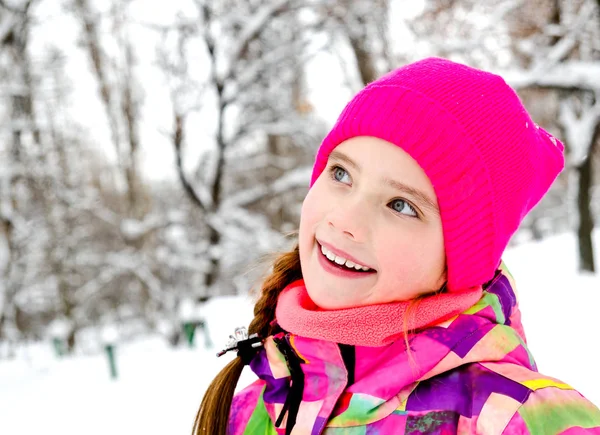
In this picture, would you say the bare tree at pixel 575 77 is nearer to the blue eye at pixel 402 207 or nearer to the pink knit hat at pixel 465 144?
the pink knit hat at pixel 465 144

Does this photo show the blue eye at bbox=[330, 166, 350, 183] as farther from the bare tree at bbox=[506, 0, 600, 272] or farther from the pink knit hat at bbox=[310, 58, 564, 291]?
the bare tree at bbox=[506, 0, 600, 272]

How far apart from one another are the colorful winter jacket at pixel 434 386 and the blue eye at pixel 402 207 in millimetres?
257

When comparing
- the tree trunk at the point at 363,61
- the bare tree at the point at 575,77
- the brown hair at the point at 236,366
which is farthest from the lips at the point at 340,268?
the tree trunk at the point at 363,61

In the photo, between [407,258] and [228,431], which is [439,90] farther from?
[228,431]

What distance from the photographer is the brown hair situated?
48.4 inches

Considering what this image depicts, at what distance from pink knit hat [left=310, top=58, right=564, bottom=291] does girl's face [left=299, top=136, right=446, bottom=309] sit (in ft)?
0.10

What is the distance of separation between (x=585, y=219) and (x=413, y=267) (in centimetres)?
649

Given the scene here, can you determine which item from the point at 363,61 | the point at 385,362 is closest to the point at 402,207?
the point at 385,362

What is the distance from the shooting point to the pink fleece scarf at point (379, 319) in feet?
3.25

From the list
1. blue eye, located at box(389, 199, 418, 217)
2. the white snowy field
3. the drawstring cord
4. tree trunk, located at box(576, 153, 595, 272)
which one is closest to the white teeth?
blue eye, located at box(389, 199, 418, 217)

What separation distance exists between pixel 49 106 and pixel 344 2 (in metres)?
6.28

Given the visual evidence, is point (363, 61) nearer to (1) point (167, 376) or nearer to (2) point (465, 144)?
(1) point (167, 376)

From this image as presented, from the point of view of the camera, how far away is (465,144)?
1042mm

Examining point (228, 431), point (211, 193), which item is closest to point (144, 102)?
point (211, 193)
